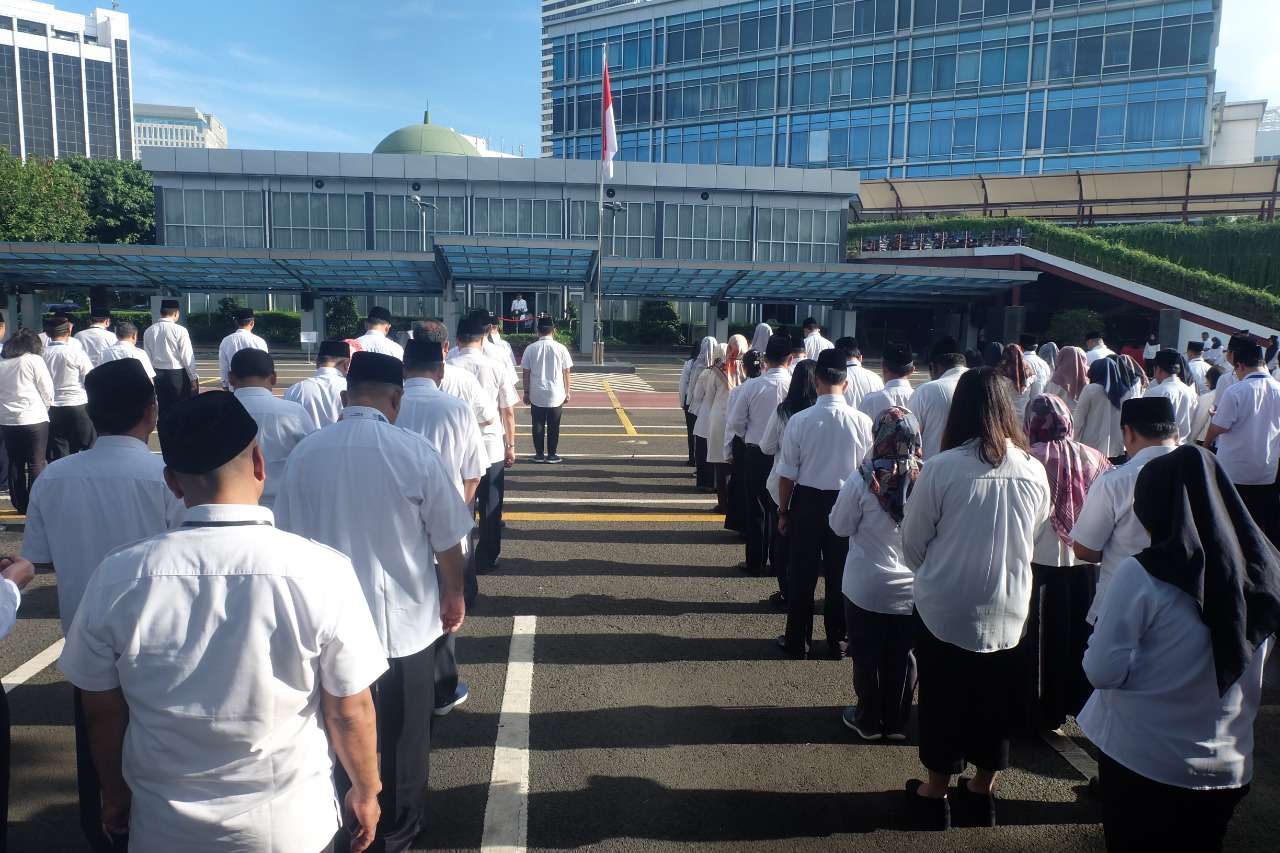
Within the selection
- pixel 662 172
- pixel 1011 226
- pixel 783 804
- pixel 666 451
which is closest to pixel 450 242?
pixel 662 172

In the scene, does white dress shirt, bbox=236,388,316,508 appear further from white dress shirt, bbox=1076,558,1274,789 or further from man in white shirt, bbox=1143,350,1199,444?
man in white shirt, bbox=1143,350,1199,444

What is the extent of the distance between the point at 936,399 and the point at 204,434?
5335 mm

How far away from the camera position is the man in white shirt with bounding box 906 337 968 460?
6.29 m

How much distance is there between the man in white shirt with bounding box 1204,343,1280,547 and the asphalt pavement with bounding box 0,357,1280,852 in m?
2.58

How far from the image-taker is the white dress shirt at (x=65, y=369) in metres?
8.48

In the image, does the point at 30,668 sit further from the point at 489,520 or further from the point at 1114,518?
the point at 1114,518

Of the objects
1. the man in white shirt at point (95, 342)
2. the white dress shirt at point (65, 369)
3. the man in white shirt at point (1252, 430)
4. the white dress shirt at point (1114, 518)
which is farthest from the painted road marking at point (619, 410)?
the white dress shirt at point (1114, 518)

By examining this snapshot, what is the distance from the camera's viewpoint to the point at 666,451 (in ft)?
41.4

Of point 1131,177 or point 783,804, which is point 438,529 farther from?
point 1131,177

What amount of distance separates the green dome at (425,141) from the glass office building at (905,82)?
11.3m

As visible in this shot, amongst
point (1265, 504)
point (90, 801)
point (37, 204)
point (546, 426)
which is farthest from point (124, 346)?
point (37, 204)

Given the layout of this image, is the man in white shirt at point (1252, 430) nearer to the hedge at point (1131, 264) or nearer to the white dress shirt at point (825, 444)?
the white dress shirt at point (825, 444)

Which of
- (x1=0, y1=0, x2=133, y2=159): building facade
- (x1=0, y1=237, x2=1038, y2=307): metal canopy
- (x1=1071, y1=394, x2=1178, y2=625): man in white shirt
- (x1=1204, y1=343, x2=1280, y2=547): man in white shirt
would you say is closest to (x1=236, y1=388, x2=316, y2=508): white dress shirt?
(x1=1071, y1=394, x2=1178, y2=625): man in white shirt

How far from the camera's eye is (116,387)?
3.33 meters
